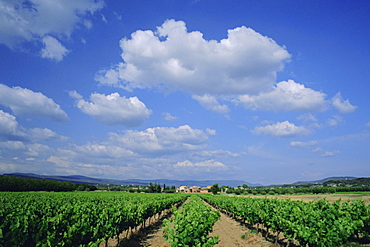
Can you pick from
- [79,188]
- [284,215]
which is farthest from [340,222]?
[79,188]

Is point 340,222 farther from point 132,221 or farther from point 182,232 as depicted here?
point 132,221

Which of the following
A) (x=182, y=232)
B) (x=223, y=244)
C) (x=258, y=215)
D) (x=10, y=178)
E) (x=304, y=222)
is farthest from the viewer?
(x=10, y=178)

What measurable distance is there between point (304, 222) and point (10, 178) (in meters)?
97.6

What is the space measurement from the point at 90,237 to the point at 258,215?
458 inches

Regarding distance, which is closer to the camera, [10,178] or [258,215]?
[258,215]

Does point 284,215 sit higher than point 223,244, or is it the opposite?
point 284,215

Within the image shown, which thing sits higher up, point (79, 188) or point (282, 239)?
point (282, 239)

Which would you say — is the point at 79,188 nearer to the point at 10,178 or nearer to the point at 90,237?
the point at 10,178

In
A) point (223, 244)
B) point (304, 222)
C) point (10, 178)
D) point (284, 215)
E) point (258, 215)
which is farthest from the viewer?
point (10, 178)

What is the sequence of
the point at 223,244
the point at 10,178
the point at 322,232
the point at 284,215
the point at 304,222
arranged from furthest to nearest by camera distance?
the point at 10,178
the point at 223,244
the point at 284,215
the point at 304,222
the point at 322,232

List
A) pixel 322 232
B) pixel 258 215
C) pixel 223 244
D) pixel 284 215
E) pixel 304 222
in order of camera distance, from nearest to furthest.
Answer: pixel 322 232 < pixel 304 222 < pixel 284 215 < pixel 223 244 < pixel 258 215

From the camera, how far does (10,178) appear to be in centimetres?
8006

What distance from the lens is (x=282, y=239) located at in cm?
1540

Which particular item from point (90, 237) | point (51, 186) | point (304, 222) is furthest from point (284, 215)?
point (51, 186)
